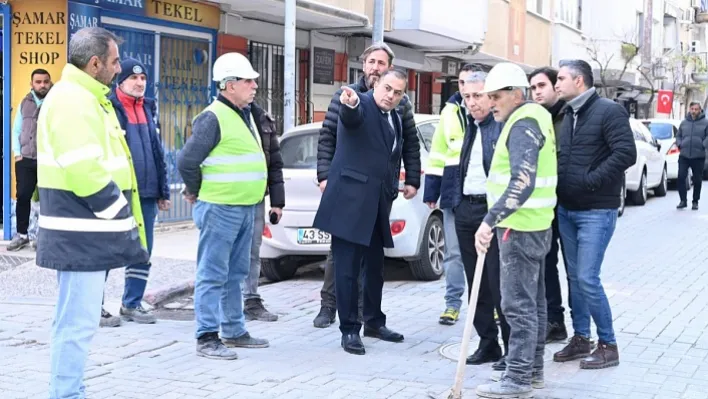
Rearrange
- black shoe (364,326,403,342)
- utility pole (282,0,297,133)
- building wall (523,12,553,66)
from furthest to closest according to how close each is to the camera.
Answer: building wall (523,12,553,66), utility pole (282,0,297,133), black shoe (364,326,403,342)

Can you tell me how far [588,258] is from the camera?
6.45 m

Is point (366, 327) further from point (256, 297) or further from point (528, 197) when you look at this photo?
point (528, 197)

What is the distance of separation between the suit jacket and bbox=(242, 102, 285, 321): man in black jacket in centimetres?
80

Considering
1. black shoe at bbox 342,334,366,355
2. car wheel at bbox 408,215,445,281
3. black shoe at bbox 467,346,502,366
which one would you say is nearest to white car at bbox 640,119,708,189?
car wheel at bbox 408,215,445,281

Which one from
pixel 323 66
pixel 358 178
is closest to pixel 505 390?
pixel 358 178

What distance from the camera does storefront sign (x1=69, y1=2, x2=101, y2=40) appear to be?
459 inches

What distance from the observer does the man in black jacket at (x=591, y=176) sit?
20.9ft

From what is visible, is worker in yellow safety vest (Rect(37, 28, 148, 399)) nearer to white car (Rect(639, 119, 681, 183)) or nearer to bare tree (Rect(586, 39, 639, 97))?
white car (Rect(639, 119, 681, 183))

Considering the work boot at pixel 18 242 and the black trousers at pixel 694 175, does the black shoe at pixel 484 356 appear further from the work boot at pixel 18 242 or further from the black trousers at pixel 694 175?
the black trousers at pixel 694 175

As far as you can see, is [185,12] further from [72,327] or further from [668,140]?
[668,140]

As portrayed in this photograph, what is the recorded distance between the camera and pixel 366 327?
7.50 m

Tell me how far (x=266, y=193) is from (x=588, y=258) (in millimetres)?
2653

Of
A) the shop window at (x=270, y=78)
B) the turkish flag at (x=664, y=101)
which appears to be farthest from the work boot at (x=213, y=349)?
the turkish flag at (x=664, y=101)

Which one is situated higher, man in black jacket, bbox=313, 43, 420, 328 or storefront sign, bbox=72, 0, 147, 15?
storefront sign, bbox=72, 0, 147, 15
